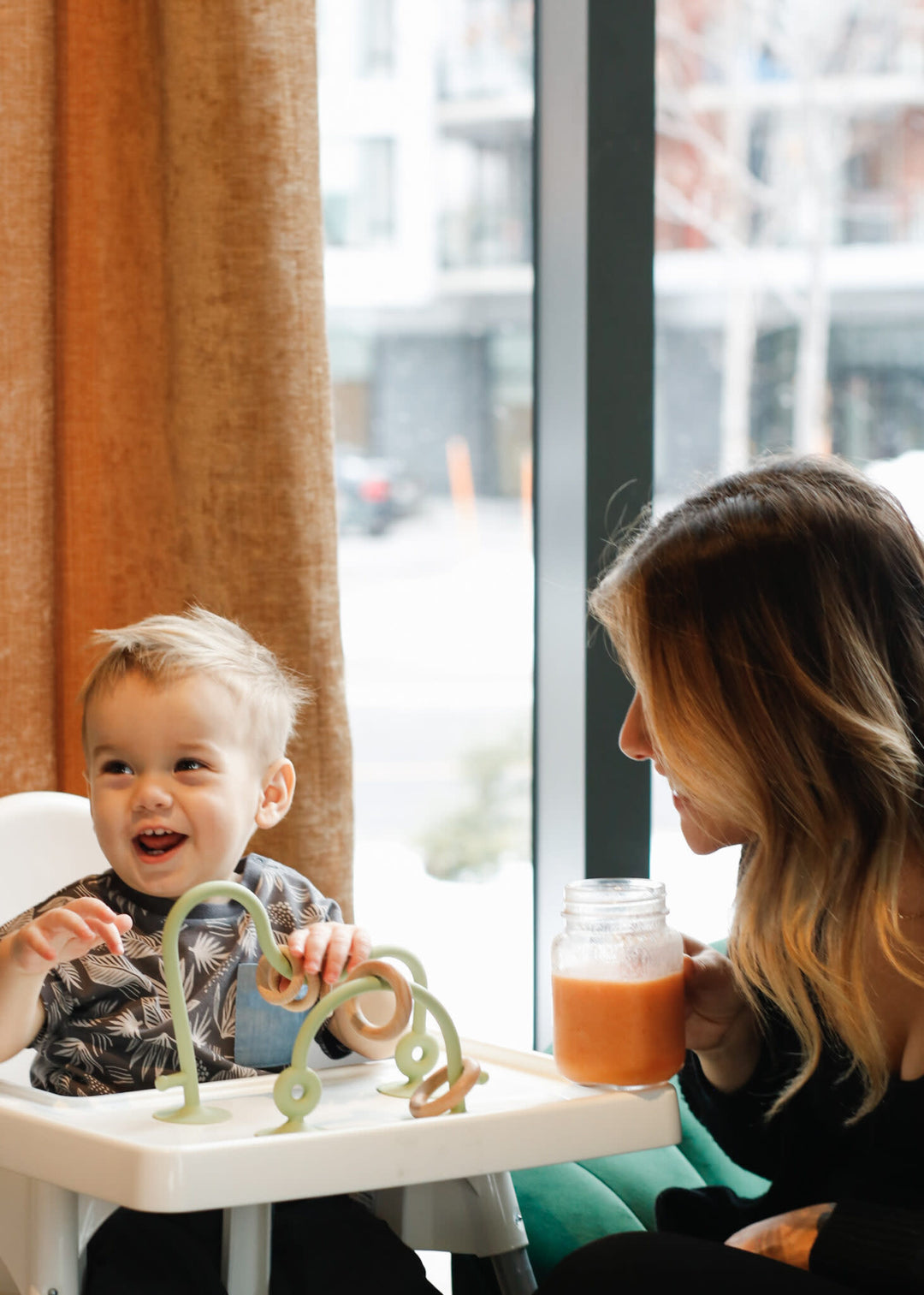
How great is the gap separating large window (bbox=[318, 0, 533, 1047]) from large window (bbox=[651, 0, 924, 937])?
0.90ft

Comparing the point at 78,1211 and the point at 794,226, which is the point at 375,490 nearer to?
the point at 794,226

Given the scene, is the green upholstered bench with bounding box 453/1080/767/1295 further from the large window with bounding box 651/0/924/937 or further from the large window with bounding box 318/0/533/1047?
the large window with bounding box 651/0/924/937

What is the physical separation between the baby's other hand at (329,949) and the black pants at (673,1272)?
240 mm

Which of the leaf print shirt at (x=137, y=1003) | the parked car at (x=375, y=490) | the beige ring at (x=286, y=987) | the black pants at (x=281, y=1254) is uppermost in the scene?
the parked car at (x=375, y=490)

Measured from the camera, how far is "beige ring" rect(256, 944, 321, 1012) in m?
0.92

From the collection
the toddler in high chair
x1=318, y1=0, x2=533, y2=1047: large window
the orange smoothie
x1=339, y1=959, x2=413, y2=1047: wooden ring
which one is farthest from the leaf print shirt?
x1=318, y1=0, x2=533, y2=1047: large window

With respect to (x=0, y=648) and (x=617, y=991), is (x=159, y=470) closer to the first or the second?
(x=0, y=648)

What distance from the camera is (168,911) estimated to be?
1092 mm

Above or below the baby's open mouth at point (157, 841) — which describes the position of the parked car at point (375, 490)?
above

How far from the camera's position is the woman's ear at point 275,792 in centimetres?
114

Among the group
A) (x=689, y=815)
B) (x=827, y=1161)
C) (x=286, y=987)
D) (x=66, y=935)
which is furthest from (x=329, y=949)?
(x=827, y=1161)

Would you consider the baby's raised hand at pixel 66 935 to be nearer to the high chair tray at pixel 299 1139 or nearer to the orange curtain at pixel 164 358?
the high chair tray at pixel 299 1139

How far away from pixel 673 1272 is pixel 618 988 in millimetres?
175

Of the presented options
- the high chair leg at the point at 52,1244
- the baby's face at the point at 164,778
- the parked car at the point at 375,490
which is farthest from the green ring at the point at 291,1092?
the parked car at the point at 375,490
